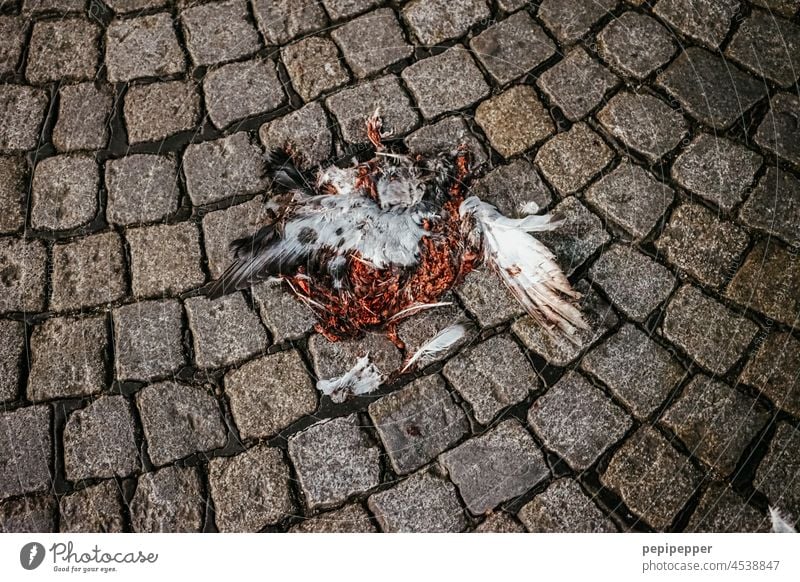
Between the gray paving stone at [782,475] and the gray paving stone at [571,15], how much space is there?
185cm

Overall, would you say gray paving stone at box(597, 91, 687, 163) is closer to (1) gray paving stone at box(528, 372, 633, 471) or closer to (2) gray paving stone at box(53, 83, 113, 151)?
(1) gray paving stone at box(528, 372, 633, 471)

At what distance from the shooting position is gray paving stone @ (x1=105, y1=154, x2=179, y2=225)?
2.52 m

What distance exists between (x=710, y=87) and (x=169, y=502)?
2783 mm

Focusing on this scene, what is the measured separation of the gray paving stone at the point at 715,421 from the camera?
7.61 feet

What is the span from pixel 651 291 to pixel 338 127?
4.77ft

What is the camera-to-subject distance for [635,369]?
2.38 m

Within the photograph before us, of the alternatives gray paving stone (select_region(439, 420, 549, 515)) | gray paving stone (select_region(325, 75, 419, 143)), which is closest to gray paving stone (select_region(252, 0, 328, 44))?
gray paving stone (select_region(325, 75, 419, 143))

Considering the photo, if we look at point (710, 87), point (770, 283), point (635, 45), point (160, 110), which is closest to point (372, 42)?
point (160, 110)

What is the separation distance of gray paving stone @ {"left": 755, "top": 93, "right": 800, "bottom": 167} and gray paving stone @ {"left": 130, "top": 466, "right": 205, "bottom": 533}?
2.70m

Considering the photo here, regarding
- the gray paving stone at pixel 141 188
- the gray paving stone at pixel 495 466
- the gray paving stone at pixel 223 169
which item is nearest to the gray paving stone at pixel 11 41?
the gray paving stone at pixel 141 188

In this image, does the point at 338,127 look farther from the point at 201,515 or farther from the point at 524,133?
the point at 201,515

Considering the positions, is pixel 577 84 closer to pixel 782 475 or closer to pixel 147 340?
pixel 782 475

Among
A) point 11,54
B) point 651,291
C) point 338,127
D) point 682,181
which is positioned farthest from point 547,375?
point 11,54

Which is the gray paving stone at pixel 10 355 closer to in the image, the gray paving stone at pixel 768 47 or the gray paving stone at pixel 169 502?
the gray paving stone at pixel 169 502
